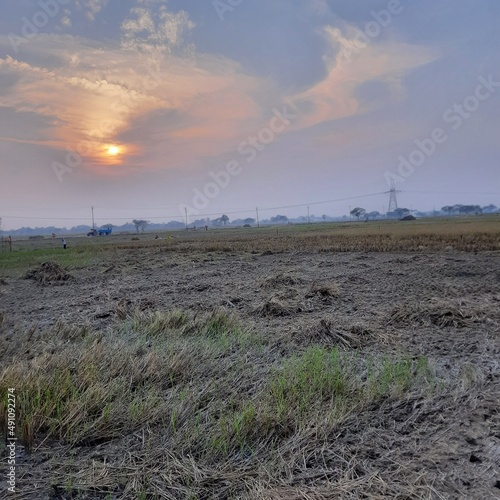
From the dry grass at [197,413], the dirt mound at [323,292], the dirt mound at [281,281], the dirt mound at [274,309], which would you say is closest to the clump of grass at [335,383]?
the dry grass at [197,413]

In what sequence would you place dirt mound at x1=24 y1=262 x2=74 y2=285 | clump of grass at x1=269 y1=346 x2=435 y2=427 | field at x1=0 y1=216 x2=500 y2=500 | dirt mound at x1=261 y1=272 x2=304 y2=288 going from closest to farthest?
field at x1=0 y1=216 x2=500 y2=500, clump of grass at x1=269 y1=346 x2=435 y2=427, dirt mound at x1=261 y1=272 x2=304 y2=288, dirt mound at x1=24 y1=262 x2=74 y2=285

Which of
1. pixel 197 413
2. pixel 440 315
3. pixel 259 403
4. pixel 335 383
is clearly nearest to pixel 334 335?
pixel 335 383

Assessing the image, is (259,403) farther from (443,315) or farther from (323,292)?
(323,292)

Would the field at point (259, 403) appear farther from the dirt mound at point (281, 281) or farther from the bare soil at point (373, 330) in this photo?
the dirt mound at point (281, 281)

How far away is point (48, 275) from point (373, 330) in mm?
11382

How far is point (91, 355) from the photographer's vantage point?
4.16 m

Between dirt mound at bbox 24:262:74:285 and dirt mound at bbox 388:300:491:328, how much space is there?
438 inches

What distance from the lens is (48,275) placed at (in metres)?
12.1

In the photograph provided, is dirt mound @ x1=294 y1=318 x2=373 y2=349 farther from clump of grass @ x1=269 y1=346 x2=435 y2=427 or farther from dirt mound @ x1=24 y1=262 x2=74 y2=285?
dirt mound @ x1=24 y1=262 x2=74 y2=285

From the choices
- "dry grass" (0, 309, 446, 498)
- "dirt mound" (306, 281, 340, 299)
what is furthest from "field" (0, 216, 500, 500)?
"dirt mound" (306, 281, 340, 299)

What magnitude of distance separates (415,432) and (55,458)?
2.79 meters

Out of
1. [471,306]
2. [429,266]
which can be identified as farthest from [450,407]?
[429,266]

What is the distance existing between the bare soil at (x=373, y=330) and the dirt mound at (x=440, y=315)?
0.07 feet

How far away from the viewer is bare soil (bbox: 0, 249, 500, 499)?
2279 mm
